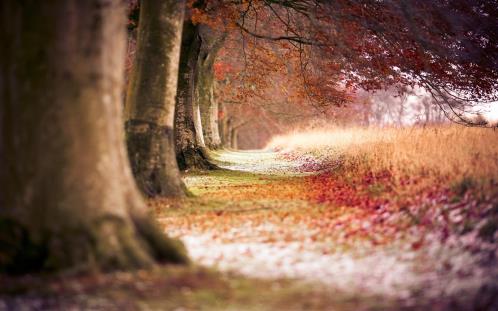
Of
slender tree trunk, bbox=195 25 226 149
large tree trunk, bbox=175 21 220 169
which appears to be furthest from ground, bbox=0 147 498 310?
slender tree trunk, bbox=195 25 226 149

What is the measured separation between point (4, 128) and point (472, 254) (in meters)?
4.65

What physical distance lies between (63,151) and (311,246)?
2.97 metres

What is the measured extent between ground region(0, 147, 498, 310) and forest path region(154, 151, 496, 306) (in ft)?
0.04

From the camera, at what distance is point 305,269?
17.3ft

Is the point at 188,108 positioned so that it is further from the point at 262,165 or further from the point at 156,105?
the point at 262,165

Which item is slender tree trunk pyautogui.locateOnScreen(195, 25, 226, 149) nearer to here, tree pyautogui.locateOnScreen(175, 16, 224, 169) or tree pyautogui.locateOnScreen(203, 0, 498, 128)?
tree pyautogui.locateOnScreen(175, 16, 224, 169)

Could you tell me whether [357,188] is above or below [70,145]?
below

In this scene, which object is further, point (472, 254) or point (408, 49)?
point (408, 49)

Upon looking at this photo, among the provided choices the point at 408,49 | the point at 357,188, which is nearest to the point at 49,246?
the point at 357,188

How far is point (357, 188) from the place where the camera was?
10094mm

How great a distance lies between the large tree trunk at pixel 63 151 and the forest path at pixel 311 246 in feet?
4.10

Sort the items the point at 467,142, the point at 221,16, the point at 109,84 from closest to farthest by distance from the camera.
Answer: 1. the point at 109,84
2. the point at 467,142
3. the point at 221,16

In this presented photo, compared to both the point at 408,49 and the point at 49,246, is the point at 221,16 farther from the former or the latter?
the point at 49,246

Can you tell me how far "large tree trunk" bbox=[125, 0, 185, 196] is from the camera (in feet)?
32.4
